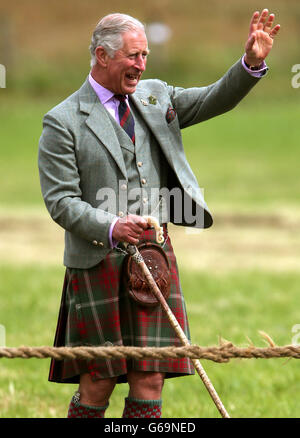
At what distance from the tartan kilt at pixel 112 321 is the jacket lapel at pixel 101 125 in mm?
A: 364

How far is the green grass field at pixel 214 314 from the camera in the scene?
17.4ft

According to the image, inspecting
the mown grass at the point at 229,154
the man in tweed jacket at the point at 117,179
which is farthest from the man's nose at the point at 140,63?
the mown grass at the point at 229,154

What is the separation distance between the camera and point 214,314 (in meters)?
7.62

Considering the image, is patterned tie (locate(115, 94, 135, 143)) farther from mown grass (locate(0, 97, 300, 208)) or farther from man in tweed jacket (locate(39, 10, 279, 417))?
mown grass (locate(0, 97, 300, 208))

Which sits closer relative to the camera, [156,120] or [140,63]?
[140,63]

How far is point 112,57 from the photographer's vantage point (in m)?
3.54

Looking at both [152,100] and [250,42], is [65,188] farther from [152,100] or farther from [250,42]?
[250,42]

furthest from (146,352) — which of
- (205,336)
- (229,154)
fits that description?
(229,154)

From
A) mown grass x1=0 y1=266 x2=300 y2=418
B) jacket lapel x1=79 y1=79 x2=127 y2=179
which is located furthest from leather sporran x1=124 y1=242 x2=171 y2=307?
mown grass x1=0 y1=266 x2=300 y2=418

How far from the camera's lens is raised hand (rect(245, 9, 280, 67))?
11.4 ft

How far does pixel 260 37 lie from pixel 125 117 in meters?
0.64

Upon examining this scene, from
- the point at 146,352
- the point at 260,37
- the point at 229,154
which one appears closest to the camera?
the point at 146,352

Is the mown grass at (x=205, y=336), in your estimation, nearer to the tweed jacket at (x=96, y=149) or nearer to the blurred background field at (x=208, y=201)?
the blurred background field at (x=208, y=201)
